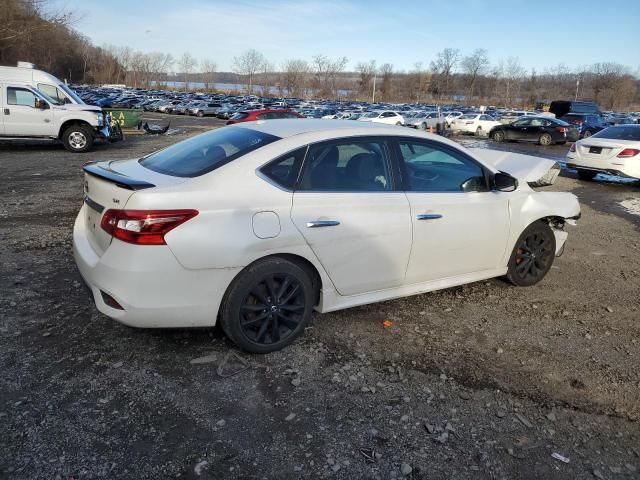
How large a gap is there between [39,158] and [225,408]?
13.0 m

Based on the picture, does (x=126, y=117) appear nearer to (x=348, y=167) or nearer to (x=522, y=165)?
(x=522, y=165)

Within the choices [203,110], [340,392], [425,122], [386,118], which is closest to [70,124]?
[340,392]

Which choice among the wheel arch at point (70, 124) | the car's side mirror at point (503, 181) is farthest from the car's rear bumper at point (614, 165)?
the wheel arch at point (70, 124)

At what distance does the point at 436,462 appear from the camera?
2617 mm

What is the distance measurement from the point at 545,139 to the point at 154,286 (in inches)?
1015

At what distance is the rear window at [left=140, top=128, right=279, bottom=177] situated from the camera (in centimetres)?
350

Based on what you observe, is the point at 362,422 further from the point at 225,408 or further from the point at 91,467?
the point at 91,467

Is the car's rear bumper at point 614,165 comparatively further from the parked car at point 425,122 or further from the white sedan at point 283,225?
the parked car at point 425,122

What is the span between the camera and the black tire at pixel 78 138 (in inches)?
582

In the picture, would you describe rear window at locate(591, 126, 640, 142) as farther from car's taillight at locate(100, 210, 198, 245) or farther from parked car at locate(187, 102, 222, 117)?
parked car at locate(187, 102, 222, 117)

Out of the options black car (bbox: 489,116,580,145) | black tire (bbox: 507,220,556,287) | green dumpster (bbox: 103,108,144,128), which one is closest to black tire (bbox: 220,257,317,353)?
black tire (bbox: 507,220,556,287)

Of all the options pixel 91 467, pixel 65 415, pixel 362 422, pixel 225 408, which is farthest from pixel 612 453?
pixel 65 415

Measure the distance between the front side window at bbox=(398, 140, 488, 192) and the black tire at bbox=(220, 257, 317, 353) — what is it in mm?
1199

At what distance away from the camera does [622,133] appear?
1267 cm
